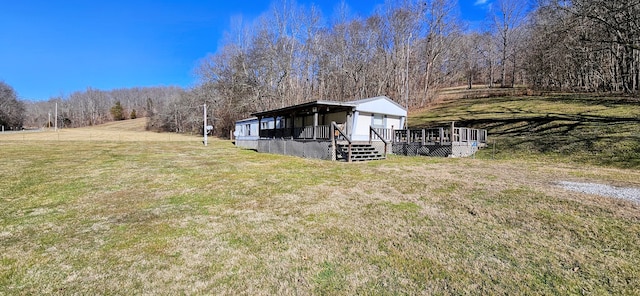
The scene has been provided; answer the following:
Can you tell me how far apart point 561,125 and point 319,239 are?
62.2 ft

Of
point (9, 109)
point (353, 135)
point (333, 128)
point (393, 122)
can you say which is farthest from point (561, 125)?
point (9, 109)

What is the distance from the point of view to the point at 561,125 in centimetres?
1587

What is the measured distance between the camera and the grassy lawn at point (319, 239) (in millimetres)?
2701

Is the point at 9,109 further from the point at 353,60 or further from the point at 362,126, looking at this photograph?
the point at 362,126

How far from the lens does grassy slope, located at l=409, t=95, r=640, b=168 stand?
36.8ft

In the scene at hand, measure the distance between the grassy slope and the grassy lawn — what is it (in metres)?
5.90

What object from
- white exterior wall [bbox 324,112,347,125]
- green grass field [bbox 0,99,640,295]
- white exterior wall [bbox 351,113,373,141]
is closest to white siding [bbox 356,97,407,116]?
white exterior wall [bbox 351,113,373,141]

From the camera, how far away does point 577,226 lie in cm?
401

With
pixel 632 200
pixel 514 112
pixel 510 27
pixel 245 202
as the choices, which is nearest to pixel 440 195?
pixel 632 200

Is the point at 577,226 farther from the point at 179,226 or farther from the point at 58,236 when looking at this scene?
the point at 58,236

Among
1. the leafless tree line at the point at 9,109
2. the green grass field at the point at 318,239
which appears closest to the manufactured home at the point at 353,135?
the green grass field at the point at 318,239

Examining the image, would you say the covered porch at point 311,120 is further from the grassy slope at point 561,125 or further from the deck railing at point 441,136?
the grassy slope at point 561,125

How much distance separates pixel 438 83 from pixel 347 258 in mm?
37610

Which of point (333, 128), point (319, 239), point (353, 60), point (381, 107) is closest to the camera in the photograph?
point (319, 239)
